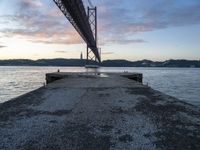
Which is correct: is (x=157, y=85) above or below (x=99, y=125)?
below

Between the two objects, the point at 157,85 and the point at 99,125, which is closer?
the point at 99,125

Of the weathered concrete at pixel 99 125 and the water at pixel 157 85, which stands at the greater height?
the weathered concrete at pixel 99 125

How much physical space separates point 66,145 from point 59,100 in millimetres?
5591

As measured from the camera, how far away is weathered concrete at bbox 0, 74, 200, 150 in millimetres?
5656

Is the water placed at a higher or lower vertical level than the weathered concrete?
lower

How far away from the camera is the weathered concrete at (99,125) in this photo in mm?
5656

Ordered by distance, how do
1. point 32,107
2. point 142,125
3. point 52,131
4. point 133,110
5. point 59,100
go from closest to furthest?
1. point 52,131
2. point 142,125
3. point 133,110
4. point 32,107
5. point 59,100

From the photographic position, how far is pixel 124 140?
19.2ft

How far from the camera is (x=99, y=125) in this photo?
6.98m

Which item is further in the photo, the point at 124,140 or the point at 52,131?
the point at 52,131

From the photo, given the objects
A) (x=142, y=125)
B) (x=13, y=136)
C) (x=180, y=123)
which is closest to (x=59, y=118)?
(x=13, y=136)

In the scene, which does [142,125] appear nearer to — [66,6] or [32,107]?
[32,107]

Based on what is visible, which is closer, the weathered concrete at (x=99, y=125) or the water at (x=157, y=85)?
the weathered concrete at (x=99, y=125)

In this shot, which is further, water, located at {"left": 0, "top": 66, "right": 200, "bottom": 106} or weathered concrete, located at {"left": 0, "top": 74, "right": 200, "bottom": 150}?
water, located at {"left": 0, "top": 66, "right": 200, "bottom": 106}
